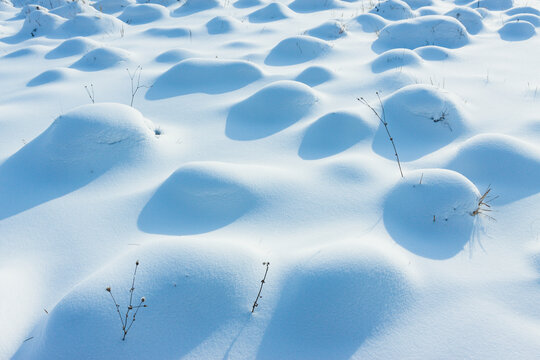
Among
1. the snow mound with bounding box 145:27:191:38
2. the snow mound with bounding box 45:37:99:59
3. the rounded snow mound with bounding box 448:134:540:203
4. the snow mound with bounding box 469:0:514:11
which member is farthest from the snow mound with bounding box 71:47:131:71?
the snow mound with bounding box 469:0:514:11

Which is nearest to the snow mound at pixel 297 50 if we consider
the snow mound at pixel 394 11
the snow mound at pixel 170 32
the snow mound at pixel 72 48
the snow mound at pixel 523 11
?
the snow mound at pixel 170 32

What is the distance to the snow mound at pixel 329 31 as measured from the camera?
16.1ft

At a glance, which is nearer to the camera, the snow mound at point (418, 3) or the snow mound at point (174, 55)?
the snow mound at point (174, 55)

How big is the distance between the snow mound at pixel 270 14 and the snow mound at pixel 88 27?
2.15 m

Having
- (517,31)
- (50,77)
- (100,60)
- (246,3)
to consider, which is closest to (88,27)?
(100,60)

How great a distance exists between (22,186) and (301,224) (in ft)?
5.69

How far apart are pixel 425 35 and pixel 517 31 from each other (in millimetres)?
1477

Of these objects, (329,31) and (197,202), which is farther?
(329,31)

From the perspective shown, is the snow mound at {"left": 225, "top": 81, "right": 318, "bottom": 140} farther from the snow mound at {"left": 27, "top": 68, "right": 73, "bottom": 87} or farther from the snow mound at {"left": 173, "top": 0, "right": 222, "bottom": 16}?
the snow mound at {"left": 173, "top": 0, "right": 222, "bottom": 16}

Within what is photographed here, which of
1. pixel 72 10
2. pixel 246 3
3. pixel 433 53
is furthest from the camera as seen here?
pixel 246 3

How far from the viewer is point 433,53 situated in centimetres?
412

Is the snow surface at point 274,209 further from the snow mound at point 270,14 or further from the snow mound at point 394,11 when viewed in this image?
the snow mound at point 270,14

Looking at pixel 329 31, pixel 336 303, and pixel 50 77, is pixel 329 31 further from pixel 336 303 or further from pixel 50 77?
pixel 336 303

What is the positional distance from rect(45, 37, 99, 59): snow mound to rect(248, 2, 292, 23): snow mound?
8.23 ft
